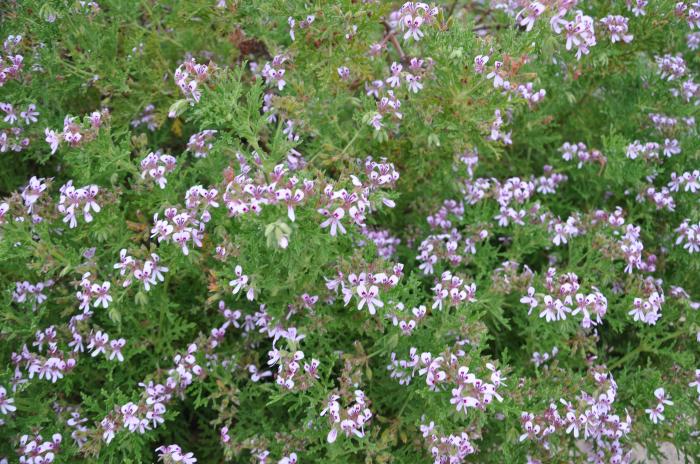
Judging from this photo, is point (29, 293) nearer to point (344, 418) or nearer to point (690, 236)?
point (344, 418)

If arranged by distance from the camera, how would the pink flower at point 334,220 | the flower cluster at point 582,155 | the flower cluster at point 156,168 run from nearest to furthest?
1. the pink flower at point 334,220
2. the flower cluster at point 156,168
3. the flower cluster at point 582,155

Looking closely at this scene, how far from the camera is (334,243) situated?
301 cm

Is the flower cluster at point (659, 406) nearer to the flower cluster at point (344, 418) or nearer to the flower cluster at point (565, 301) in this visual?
the flower cluster at point (565, 301)

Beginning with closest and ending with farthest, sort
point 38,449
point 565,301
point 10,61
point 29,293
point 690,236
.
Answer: point 38,449
point 565,301
point 29,293
point 10,61
point 690,236

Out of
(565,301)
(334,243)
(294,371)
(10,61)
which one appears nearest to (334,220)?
(334,243)

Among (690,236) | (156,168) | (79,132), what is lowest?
(690,236)

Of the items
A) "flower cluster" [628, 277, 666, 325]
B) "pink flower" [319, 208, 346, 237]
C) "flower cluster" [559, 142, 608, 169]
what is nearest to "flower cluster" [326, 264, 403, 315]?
"pink flower" [319, 208, 346, 237]

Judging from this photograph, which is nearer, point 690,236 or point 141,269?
point 141,269

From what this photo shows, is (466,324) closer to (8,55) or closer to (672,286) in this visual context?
(672,286)

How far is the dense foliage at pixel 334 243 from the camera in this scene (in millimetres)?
2938

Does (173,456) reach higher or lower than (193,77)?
lower

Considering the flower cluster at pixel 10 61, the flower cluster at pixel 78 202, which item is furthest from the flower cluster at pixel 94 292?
the flower cluster at pixel 10 61

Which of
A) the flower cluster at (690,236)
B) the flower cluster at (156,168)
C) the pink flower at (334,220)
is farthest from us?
the flower cluster at (690,236)

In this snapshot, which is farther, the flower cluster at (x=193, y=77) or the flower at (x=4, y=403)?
the flower at (x=4, y=403)
